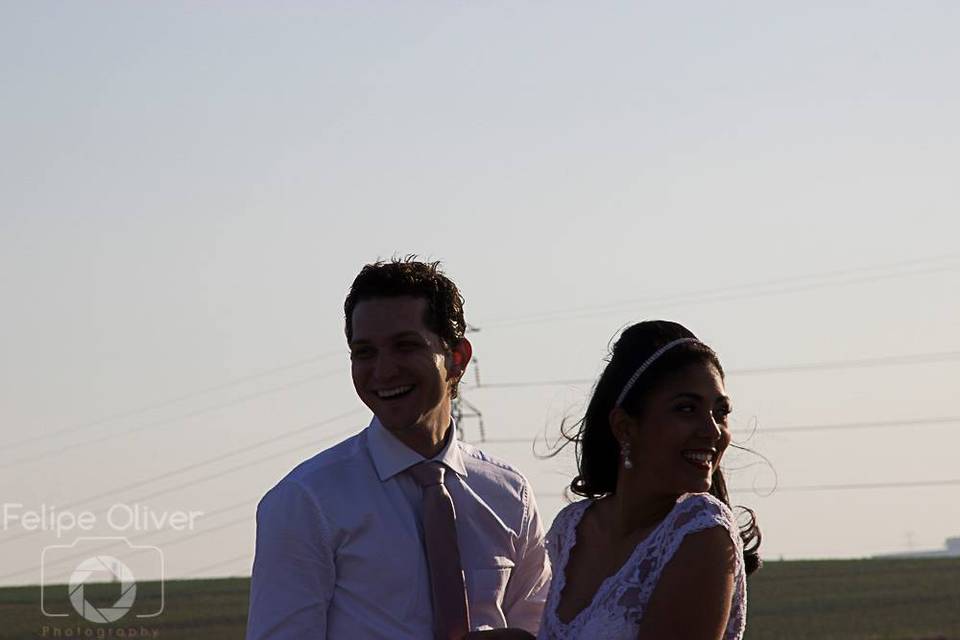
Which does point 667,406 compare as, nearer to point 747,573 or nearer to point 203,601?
point 747,573

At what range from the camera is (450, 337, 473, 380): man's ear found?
7.54 meters

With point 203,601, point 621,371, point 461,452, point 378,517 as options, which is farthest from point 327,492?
point 203,601

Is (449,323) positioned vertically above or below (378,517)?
above

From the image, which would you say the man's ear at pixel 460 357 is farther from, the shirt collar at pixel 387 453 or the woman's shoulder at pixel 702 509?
the woman's shoulder at pixel 702 509

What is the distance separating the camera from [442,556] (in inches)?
281

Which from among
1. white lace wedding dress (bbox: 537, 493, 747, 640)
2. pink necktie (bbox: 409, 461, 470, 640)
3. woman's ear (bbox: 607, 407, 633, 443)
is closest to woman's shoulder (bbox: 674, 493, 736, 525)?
white lace wedding dress (bbox: 537, 493, 747, 640)

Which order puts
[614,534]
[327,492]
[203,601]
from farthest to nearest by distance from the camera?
[203,601]
[327,492]
[614,534]

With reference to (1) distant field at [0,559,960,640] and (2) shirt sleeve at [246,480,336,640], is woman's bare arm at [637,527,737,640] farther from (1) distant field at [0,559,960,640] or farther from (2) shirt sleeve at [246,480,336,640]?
(1) distant field at [0,559,960,640]

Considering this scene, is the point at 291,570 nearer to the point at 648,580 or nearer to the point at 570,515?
the point at 570,515

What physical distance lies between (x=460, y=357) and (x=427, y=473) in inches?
21.2

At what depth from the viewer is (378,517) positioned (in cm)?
710

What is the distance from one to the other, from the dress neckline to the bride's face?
0.33 ft

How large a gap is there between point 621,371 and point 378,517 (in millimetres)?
1255

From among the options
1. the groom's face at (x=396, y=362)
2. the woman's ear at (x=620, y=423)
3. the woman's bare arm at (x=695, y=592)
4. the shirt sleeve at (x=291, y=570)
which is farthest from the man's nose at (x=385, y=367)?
the woman's bare arm at (x=695, y=592)
